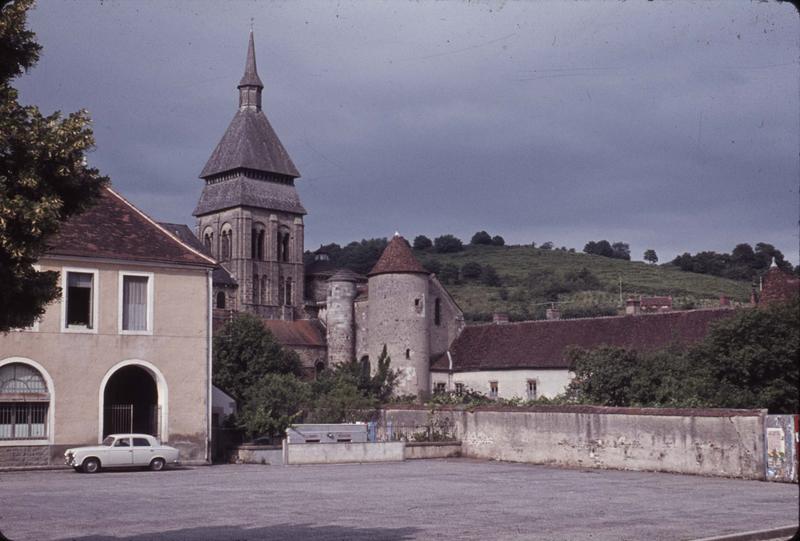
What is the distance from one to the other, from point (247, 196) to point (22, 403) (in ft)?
215

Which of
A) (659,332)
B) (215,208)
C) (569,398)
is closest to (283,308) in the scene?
(215,208)

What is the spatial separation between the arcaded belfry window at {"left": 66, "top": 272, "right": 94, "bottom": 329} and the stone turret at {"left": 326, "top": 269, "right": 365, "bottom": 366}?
44.7 meters

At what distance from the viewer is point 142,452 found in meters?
29.0

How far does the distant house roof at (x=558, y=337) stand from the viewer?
5228 cm

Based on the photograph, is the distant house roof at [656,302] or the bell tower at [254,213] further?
the bell tower at [254,213]

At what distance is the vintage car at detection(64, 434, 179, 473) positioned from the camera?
28000mm

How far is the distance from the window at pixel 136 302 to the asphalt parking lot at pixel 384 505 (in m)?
5.46

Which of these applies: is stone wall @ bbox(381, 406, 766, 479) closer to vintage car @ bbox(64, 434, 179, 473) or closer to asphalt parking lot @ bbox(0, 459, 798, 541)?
asphalt parking lot @ bbox(0, 459, 798, 541)

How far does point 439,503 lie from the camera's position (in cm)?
1858

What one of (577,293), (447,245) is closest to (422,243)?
(447,245)

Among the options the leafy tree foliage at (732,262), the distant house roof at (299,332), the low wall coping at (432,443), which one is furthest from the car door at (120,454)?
the leafy tree foliage at (732,262)

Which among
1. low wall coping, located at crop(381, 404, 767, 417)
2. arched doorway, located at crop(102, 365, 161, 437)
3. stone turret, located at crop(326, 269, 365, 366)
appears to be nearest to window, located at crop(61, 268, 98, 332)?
arched doorway, located at crop(102, 365, 161, 437)

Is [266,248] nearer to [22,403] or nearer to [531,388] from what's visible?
[531,388]

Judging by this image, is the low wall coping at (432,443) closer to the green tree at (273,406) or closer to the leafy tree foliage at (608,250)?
the green tree at (273,406)
